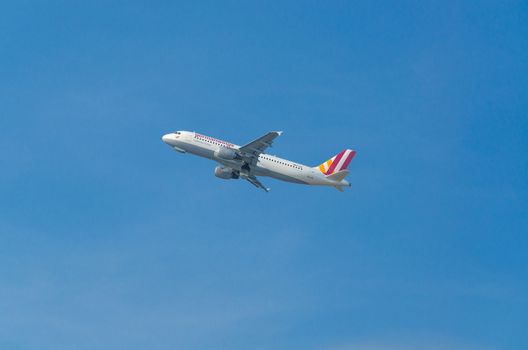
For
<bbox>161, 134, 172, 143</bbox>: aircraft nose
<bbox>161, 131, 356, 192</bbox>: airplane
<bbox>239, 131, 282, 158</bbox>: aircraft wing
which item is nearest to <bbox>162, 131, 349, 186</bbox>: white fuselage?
<bbox>161, 131, 356, 192</bbox>: airplane

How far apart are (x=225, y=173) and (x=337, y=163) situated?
790 inches

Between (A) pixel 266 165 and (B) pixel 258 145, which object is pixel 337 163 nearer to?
(A) pixel 266 165

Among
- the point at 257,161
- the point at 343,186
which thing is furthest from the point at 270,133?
the point at 343,186

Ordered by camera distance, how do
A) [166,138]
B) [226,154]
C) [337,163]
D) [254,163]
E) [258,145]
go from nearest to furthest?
[258,145] < [226,154] < [254,163] < [337,163] < [166,138]

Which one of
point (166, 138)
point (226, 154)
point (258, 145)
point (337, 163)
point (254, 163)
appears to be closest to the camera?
point (258, 145)

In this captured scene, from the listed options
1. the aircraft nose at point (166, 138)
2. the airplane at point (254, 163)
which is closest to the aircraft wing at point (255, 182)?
the airplane at point (254, 163)

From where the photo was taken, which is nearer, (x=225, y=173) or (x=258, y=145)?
(x=258, y=145)

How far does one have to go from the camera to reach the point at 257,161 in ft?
413

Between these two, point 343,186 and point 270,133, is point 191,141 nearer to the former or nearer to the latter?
point 270,133

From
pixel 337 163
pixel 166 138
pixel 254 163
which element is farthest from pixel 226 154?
pixel 337 163

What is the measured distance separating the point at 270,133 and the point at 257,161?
974 centimetres

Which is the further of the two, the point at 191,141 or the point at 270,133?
the point at 191,141

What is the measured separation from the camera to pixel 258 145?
12144cm

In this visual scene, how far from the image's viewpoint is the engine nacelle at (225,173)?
427 ft
